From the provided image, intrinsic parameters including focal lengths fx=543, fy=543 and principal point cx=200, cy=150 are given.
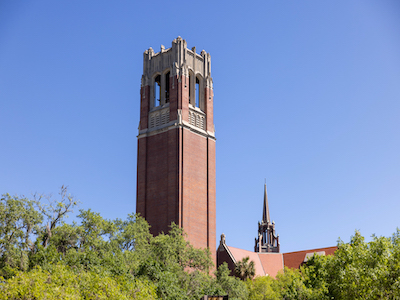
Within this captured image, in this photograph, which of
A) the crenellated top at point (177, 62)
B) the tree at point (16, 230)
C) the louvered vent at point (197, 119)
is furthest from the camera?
the crenellated top at point (177, 62)

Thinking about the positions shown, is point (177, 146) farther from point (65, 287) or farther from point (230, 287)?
point (65, 287)

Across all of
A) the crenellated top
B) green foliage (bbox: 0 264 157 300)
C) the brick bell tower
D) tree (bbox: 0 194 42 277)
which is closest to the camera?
green foliage (bbox: 0 264 157 300)

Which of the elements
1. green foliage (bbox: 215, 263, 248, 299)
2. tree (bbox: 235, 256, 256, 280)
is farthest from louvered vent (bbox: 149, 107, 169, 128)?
green foliage (bbox: 215, 263, 248, 299)

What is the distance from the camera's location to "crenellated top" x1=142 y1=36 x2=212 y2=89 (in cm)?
6719

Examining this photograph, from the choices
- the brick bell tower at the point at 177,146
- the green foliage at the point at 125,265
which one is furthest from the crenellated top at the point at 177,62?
the green foliage at the point at 125,265

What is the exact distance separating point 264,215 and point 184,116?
48.8 meters

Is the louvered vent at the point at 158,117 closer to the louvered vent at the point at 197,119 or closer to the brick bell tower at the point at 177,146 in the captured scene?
the brick bell tower at the point at 177,146

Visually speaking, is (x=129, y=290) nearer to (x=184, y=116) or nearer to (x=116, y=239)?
(x=116, y=239)

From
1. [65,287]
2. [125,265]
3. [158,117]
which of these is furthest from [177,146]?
[65,287]

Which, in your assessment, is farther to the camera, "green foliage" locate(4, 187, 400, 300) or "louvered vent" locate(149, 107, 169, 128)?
"louvered vent" locate(149, 107, 169, 128)

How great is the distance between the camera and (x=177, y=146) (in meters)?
62.6

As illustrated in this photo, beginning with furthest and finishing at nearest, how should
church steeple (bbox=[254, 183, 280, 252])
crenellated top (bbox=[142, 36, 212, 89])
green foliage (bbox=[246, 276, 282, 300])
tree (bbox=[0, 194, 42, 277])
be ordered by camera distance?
1. church steeple (bbox=[254, 183, 280, 252])
2. crenellated top (bbox=[142, 36, 212, 89])
3. green foliage (bbox=[246, 276, 282, 300])
4. tree (bbox=[0, 194, 42, 277])

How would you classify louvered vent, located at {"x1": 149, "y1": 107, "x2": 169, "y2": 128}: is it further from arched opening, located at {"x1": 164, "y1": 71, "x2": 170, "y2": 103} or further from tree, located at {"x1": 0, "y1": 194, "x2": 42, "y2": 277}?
tree, located at {"x1": 0, "y1": 194, "x2": 42, "y2": 277}

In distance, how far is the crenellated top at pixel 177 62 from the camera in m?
67.2
